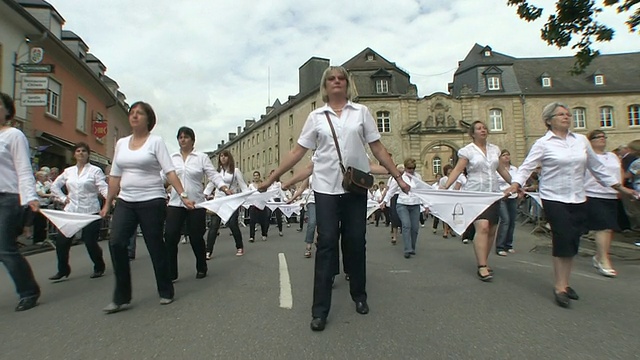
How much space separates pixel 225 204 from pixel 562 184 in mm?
4168

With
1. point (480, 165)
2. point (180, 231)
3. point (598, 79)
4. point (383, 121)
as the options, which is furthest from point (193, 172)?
point (598, 79)

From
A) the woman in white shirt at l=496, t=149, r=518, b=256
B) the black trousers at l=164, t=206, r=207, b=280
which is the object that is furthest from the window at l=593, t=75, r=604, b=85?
the black trousers at l=164, t=206, r=207, b=280

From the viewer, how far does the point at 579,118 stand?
45.2m

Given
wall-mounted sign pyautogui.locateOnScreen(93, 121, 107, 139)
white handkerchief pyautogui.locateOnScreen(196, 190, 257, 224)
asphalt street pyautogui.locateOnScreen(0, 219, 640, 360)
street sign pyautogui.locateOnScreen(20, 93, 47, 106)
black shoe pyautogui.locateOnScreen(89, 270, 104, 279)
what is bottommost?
asphalt street pyautogui.locateOnScreen(0, 219, 640, 360)

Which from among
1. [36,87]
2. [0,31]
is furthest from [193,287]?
[0,31]

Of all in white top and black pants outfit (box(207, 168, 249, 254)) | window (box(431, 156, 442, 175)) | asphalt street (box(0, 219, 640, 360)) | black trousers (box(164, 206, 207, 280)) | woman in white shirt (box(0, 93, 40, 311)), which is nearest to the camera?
asphalt street (box(0, 219, 640, 360))

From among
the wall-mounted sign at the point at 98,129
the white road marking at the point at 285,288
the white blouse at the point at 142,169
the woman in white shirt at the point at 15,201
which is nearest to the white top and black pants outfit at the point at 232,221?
the white road marking at the point at 285,288

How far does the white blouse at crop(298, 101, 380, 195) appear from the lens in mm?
3977

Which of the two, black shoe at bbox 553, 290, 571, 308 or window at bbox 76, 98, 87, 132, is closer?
black shoe at bbox 553, 290, 571, 308

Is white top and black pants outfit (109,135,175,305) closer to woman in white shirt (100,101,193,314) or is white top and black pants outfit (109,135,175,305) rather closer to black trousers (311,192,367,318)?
woman in white shirt (100,101,193,314)

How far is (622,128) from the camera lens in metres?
43.9

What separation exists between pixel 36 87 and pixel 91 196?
12.2 m

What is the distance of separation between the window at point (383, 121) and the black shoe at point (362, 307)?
40.2m

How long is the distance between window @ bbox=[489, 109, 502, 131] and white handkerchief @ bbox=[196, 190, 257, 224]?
139ft
